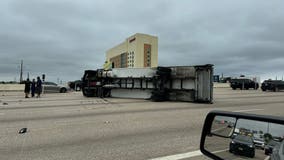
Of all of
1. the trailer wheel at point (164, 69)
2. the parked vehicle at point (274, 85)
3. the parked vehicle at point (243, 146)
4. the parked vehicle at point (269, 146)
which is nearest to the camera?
the parked vehicle at point (269, 146)

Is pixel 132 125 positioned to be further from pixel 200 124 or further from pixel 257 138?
pixel 257 138

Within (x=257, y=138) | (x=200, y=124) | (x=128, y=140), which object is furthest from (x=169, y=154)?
(x=200, y=124)

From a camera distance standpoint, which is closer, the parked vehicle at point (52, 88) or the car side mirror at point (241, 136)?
the car side mirror at point (241, 136)

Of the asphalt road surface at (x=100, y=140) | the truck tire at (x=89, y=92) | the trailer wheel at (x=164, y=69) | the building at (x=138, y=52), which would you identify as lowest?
the asphalt road surface at (x=100, y=140)

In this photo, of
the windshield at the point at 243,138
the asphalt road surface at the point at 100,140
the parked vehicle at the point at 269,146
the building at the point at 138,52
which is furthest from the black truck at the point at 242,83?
the parked vehicle at the point at 269,146

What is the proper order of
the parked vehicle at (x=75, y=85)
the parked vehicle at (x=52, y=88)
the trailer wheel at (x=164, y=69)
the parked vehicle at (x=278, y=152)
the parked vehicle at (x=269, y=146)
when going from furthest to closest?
1. the parked vehicle at (x=75, y=85)
2. the parked vehicle at (x=52, y=88)
3. the trailer wheel at (x=164, y=69)
4. the parked vehicle at (x=269, y=146)
5. the parked vehicle at (x=278, y=152)

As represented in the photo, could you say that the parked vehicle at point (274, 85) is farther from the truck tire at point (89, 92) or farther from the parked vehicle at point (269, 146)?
the parked vehicle at point (269, 146)

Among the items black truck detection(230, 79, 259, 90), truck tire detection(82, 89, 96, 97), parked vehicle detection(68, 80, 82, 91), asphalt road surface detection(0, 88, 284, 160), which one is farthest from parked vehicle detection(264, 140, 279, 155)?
black truck detection(230, 79, 259, 90)

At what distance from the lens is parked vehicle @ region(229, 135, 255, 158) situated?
1.77m

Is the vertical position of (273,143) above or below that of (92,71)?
below

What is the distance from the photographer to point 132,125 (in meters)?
7.87

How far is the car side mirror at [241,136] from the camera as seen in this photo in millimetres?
1670

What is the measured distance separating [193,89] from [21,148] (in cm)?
1363

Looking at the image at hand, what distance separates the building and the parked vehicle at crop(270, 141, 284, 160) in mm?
72350
